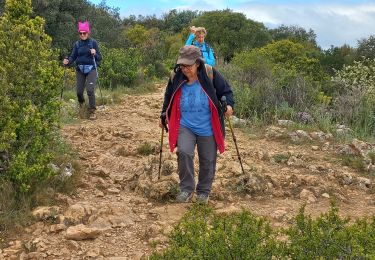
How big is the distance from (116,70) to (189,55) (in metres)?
9.12

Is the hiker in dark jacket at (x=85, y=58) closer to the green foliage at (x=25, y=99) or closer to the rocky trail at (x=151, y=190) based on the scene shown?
the rocky trail at (x=151, y=190)

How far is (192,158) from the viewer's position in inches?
191

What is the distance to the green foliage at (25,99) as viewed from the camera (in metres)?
4.38

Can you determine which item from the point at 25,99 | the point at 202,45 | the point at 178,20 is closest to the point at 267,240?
the point at 25,99

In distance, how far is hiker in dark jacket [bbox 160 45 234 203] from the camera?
4648 millimetres

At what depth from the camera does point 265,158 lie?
260 inches

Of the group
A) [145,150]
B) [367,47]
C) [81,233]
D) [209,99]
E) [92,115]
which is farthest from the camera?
[367,47]

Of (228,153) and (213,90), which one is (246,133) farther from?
(213,90)

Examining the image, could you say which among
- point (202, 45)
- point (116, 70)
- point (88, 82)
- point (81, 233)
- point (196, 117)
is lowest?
point (81, 233)

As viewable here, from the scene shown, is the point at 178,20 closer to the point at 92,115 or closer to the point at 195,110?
the point at 92,115

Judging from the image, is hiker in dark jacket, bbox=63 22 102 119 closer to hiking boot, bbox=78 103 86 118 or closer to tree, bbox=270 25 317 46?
hiking boot, bbox=78 103 86 118

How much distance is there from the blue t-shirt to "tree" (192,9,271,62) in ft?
108

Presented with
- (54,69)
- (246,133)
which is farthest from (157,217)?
(246,133)

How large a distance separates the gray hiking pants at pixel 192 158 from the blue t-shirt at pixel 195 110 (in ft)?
0.23
